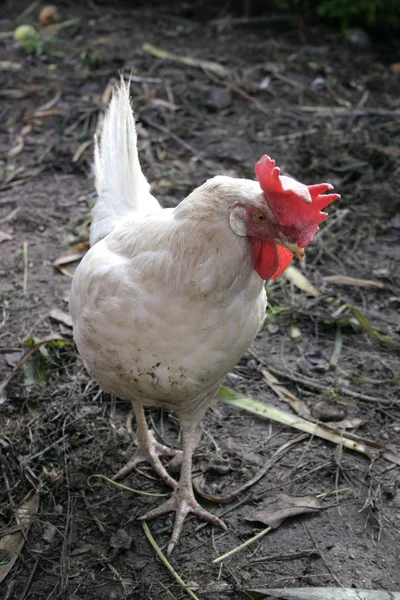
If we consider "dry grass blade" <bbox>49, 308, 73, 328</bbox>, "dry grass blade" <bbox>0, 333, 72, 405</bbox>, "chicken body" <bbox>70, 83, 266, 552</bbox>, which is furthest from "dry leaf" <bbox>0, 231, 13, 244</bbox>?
"chicken body" <bbox>70, 83, 266, 552</bbox>

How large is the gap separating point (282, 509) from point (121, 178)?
81.8 inches

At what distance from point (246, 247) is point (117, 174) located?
4.38 ft

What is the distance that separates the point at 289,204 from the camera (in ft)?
8.26

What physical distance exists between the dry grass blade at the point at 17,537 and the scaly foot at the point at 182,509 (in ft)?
1.94

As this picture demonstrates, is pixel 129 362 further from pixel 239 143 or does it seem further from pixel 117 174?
pixel 239 143

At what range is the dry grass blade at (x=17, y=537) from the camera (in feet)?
10.1

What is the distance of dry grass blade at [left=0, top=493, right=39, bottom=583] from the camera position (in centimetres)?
309

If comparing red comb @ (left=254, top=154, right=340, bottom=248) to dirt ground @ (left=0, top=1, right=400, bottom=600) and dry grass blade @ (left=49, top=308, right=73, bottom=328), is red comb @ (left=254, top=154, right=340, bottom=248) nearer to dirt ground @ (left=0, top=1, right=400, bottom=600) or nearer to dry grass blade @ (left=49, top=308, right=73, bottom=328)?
dirt ground @ (left=0, top=1, right=400, bottom=600)

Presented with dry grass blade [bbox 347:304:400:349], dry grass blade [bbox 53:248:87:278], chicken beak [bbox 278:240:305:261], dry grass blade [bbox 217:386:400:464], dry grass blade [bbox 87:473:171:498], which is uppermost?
chicken beak [bbox 278:240:305:261]

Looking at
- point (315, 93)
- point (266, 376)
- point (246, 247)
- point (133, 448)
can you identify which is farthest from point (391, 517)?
point (315, 93)

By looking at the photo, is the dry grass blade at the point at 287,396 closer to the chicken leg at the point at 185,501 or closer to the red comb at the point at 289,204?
the chicken leg at the point at 185,501

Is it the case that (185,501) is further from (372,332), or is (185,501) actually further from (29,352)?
(372,332)

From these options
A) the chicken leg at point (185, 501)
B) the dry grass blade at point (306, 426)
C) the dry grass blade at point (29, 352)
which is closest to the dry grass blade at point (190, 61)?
the dry grass blade at point (29, 352)

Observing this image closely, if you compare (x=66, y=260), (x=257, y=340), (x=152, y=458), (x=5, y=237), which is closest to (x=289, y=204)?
(x=152, y=458)
